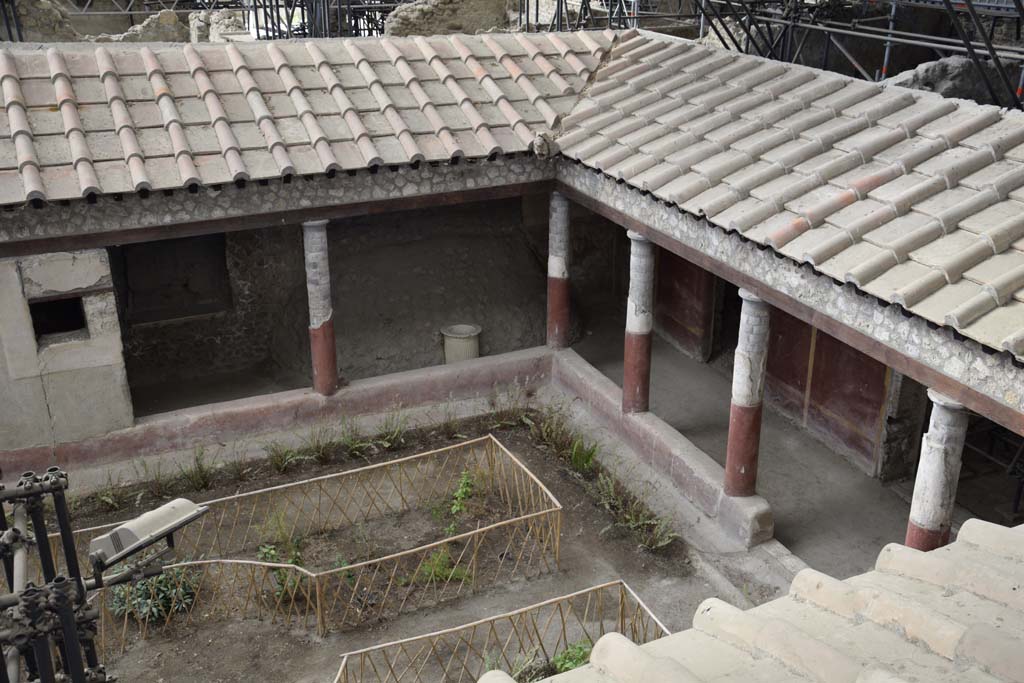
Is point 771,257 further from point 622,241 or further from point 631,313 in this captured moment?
point 622,241

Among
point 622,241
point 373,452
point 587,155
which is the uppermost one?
point 587,155

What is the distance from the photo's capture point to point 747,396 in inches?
317

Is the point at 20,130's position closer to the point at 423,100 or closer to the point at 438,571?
the point at 423,100

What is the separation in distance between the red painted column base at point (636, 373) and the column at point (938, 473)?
3.42 metres

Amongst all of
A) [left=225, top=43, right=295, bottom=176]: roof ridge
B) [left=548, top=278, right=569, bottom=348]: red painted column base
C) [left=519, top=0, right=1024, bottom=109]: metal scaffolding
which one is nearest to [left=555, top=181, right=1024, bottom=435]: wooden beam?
[left=548, top=278, right=569, bottom=348]: red painted column base

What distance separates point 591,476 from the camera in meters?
9.51

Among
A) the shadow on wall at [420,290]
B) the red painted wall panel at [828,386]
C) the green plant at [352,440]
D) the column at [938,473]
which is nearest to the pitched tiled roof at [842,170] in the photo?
the column at [938,473]

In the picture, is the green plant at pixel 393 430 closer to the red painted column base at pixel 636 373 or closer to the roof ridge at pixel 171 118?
the red painted column base at pixel 636 373

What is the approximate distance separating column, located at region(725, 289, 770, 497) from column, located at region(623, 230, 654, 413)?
1.48m

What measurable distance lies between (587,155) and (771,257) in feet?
8.42

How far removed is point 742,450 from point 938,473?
2037 millimetres

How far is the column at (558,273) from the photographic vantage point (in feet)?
34.2

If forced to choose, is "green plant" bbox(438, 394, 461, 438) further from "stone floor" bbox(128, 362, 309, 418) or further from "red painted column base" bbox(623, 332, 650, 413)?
"red painted column base" bbox(623, 332, 650, 413)

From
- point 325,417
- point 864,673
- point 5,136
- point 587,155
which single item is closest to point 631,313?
point 587,155
